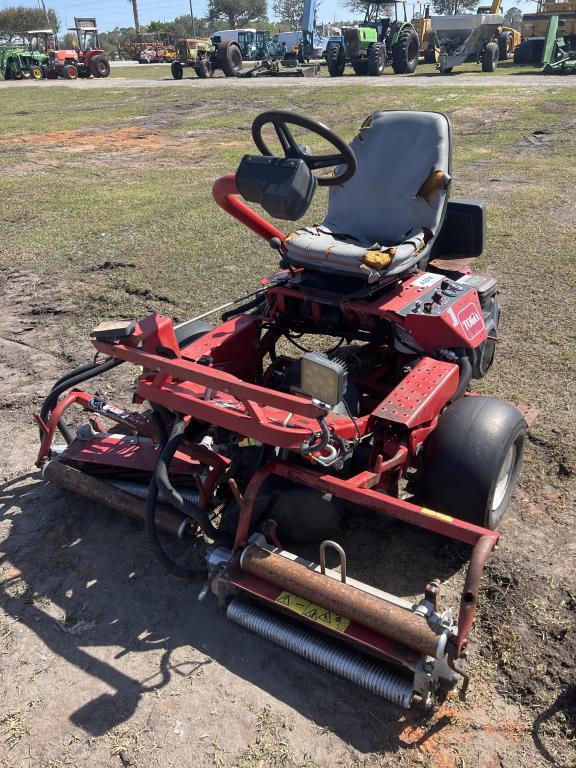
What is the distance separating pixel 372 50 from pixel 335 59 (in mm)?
1345

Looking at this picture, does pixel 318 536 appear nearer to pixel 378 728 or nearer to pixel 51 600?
pixel 378 728

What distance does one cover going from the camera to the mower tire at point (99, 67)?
28.9 metres

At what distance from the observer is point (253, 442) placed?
9.65 feet

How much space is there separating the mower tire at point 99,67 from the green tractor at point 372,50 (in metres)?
11.6

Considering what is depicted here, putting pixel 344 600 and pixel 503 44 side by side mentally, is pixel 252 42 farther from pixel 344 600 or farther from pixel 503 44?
pixel 344 600

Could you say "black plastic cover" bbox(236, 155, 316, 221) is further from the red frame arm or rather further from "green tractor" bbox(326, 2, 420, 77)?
"green tractor" bbox(326, 2, 420, 77)

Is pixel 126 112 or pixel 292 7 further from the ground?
pixel 292 7

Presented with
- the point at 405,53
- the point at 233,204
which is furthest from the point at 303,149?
the point at 405,53

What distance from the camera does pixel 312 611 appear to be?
245 centimetres

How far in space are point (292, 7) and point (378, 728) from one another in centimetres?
10044

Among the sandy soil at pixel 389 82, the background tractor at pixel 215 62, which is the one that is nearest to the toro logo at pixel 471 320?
the sandy soil at pixel 389 82

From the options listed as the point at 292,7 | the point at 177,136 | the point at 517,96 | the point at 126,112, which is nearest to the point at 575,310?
the point at 177,136

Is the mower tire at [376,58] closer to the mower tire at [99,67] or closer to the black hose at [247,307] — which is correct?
the mower tire at [99,67]

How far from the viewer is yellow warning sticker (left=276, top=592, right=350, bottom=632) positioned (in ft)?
7.86
